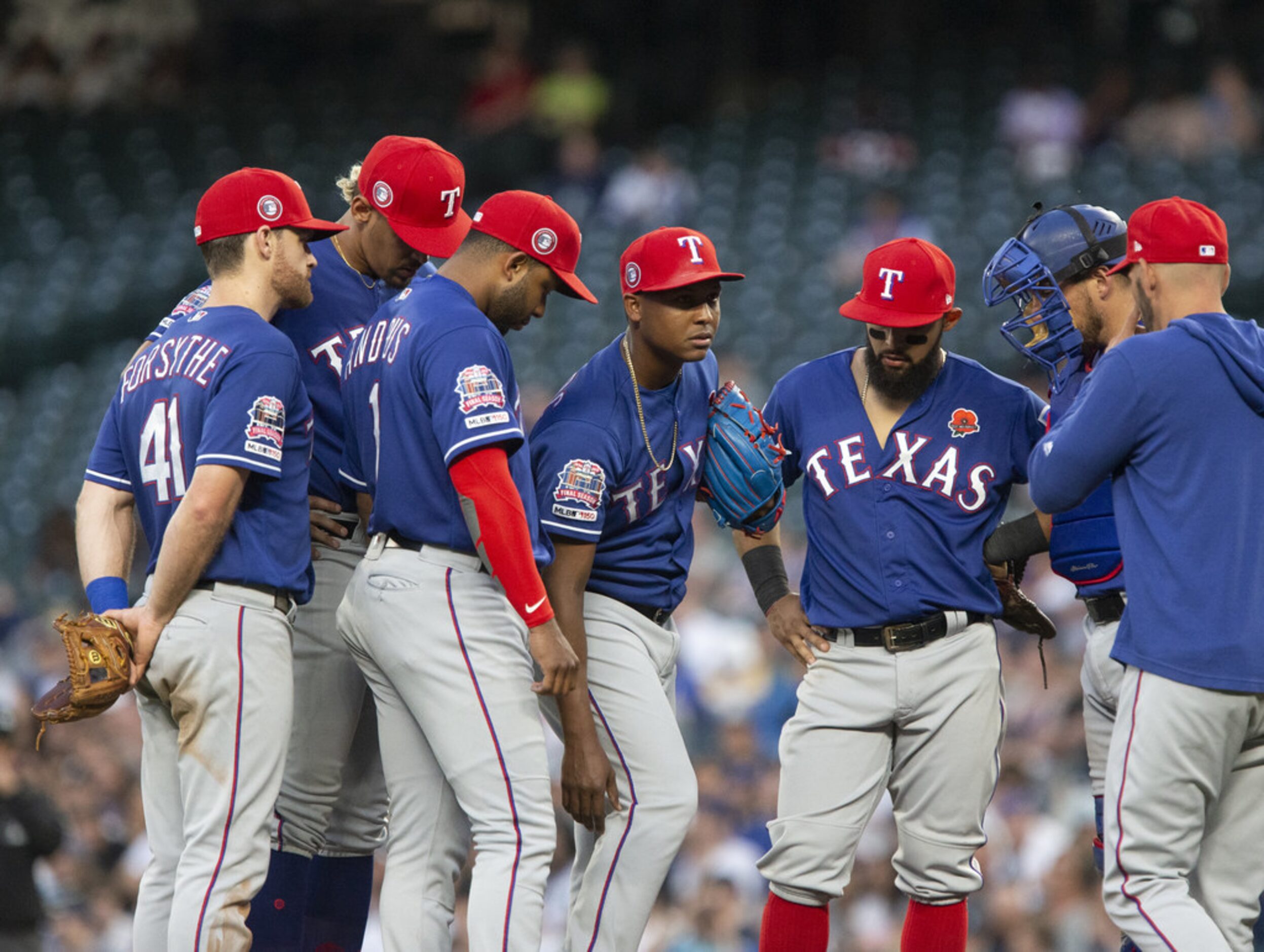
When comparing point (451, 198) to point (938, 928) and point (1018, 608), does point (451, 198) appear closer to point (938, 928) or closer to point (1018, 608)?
point (1018, 608)

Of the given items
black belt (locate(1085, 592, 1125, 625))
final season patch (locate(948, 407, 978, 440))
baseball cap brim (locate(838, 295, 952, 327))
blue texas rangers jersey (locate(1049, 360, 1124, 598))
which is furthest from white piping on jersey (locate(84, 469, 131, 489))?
black belt (locate(1085, 592, 1125, 625))

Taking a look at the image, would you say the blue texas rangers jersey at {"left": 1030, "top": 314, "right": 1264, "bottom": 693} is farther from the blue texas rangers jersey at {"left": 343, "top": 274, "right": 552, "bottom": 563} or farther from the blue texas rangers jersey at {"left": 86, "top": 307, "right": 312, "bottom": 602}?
the blue texas rangers jersey at {"left": 86, "top": 307, "right": 312, "bottom": 602}

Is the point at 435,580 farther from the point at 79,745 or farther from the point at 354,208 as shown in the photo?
the point at 79,745

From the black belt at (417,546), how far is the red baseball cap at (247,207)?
785 millimetres

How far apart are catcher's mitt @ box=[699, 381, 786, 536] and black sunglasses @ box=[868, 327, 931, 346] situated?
1.19 ft

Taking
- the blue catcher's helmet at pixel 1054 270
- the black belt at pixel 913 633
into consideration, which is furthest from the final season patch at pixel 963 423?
the black belt at pixel 913 633

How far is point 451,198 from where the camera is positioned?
3.95 metres

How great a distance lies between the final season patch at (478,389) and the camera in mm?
3527

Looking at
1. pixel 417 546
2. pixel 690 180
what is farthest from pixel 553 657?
pixel 690 180

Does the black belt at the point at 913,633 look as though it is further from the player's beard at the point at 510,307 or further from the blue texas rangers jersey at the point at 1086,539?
the player's beard at the point at 510,307

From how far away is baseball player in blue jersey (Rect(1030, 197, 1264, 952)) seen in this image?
335 cm

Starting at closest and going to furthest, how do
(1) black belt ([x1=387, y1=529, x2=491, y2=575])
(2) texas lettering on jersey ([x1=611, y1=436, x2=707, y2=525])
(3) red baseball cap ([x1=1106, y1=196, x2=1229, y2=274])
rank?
1. (3) red baseball cap ([x1=1106, y1=196, x2=1229, y2=274])
2. (1) black belt ([x1=387, y1=529, x2=491, y2=575])
3. (2) texas lettering on jersey ([x1=611, y1=436, x2=707, y2=525])

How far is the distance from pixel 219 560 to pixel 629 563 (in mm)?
986

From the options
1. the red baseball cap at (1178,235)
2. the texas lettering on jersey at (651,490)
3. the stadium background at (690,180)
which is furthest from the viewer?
the stadium background at (690,180)
